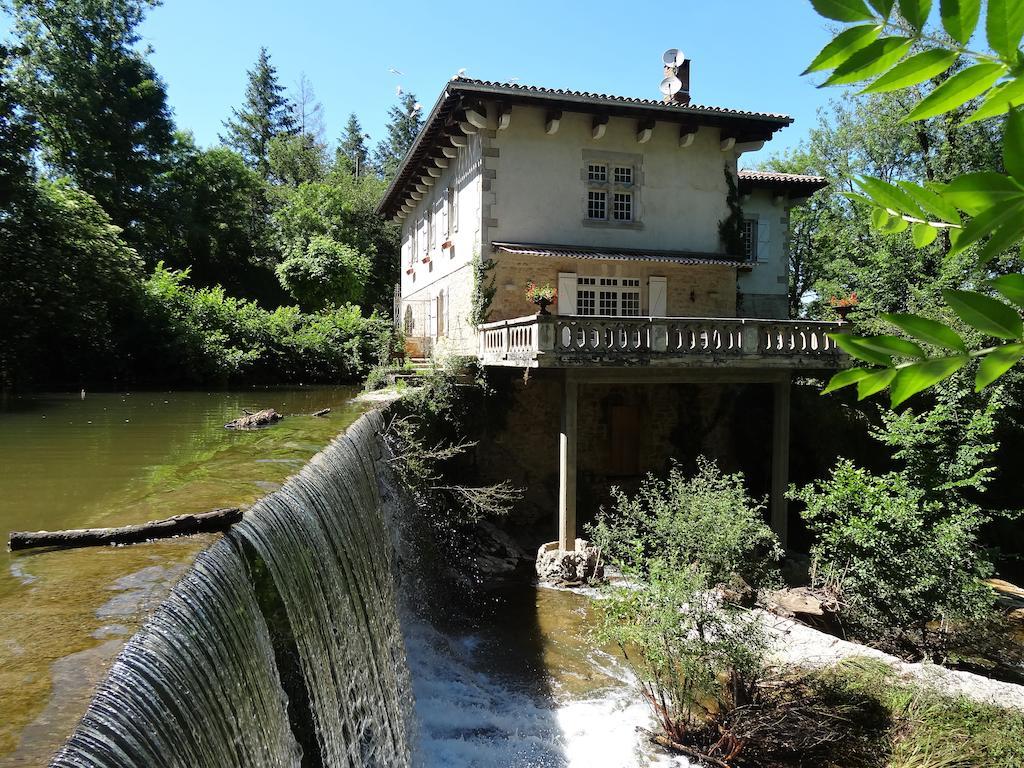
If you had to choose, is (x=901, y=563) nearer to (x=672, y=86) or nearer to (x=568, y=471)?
(x=568, y=471)

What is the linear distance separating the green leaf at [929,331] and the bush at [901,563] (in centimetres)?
1076

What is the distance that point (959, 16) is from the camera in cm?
84

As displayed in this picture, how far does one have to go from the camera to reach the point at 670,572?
8.34m

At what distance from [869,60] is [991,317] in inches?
14.9

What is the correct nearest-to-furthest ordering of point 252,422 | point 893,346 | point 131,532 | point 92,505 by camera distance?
point 893,346 → point 131,532 → point 92,505 → point 252,422

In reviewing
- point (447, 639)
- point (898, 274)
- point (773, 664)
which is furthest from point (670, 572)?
point (898, 274)

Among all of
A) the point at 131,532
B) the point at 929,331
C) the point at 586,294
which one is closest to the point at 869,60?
the point at 929,331

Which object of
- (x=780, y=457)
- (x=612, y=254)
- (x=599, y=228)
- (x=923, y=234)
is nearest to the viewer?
(x=923, y=234)

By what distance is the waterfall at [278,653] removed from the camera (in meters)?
2.94

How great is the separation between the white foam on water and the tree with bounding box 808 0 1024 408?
8.00m

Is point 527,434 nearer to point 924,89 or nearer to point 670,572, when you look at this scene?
point 670,572

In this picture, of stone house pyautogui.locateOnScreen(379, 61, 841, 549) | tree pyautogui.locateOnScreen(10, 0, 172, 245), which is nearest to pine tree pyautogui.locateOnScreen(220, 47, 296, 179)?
tree pyautogui.locateOnScreen(10, 0, 172, 245)

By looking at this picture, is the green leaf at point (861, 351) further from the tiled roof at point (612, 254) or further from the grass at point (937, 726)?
the tiled roof at point (612, 254)

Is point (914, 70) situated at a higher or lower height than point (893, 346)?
higher
